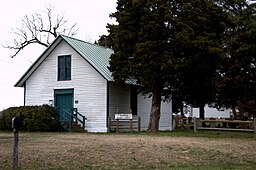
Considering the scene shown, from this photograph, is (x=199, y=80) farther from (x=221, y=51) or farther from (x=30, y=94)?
(x=30, y=94)

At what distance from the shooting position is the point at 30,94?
114ft

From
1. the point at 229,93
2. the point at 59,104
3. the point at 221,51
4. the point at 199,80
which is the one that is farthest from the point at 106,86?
the point at 229,93

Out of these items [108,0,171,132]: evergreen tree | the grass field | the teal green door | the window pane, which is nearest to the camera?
the grass field

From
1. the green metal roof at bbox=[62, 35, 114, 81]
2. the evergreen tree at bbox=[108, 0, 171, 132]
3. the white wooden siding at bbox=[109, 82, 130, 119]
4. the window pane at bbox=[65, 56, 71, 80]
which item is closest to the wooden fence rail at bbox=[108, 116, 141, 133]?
the white wooden siding at bbox=[109, 82, 130, 119]

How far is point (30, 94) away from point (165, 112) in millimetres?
11776

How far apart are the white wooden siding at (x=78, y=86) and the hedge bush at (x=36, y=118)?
104 inches

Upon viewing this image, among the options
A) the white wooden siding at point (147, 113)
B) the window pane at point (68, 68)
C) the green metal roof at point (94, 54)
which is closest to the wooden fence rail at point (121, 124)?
the white wooden siding at point (147, 113)

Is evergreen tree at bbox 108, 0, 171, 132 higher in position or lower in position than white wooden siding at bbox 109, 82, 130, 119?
higher

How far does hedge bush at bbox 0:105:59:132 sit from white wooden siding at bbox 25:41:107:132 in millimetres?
2632

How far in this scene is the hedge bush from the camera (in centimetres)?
2919

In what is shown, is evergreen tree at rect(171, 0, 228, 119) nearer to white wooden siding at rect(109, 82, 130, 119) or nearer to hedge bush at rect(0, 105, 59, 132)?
white wooden siding at rect(109, 82, 130, 119)

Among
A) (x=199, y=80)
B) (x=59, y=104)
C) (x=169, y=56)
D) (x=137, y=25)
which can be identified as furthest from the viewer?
(x=59, y=104)

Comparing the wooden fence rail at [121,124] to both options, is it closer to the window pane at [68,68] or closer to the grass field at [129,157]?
the window pane at [68,68]

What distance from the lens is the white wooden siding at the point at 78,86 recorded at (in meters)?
31.3
